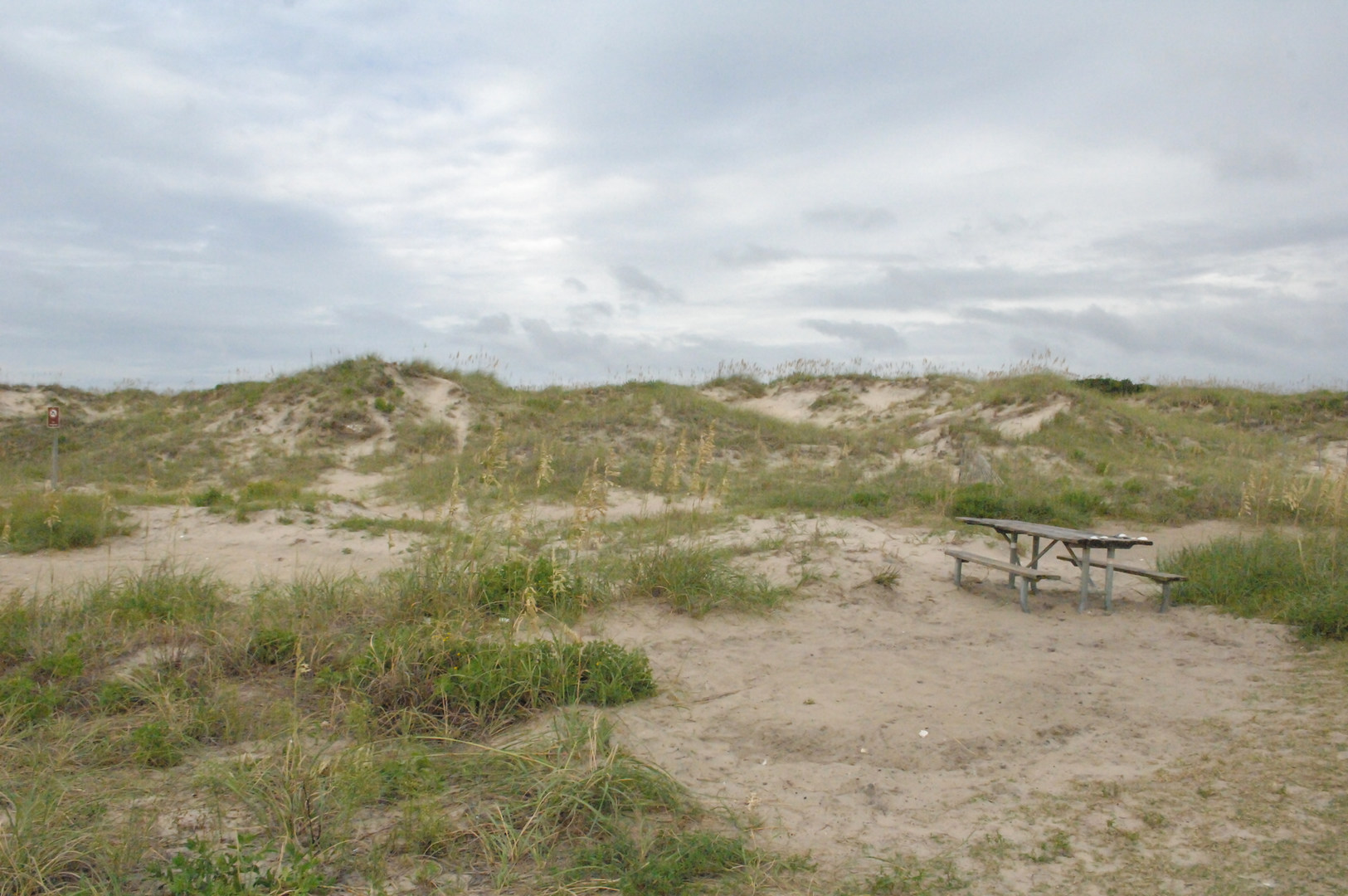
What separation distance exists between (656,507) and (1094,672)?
660cm

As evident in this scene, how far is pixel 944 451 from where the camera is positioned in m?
15.3

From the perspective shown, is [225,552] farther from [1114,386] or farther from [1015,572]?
[1114,386]

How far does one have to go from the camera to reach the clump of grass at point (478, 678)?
4.25m

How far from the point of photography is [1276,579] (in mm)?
6863

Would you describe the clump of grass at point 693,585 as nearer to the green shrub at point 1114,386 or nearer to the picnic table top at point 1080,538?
the picnic table top at point 1080,538

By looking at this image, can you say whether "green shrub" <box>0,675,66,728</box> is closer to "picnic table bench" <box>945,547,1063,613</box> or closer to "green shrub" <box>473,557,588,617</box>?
"green shrub" <box>473,557,588,617</box>

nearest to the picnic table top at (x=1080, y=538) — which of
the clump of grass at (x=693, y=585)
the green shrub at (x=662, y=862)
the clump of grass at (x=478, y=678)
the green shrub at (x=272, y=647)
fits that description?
the clump of grass at (x=693, y=585)

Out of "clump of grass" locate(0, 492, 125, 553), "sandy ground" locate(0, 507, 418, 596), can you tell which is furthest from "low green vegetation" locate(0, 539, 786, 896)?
"clump of grass" locate(0, 492, 125, 553)

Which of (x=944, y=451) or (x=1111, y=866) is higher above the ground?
(x=944, y=451)

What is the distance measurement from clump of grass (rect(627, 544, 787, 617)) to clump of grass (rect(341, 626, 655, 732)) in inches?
57.7

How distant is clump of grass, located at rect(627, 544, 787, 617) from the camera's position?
6332 millimetres

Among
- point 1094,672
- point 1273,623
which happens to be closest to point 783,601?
point 1094,672

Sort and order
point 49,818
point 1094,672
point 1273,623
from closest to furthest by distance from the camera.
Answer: point 49,818
point 1094,672
point 1273,623

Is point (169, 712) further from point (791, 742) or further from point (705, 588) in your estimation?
point (705, 588)
